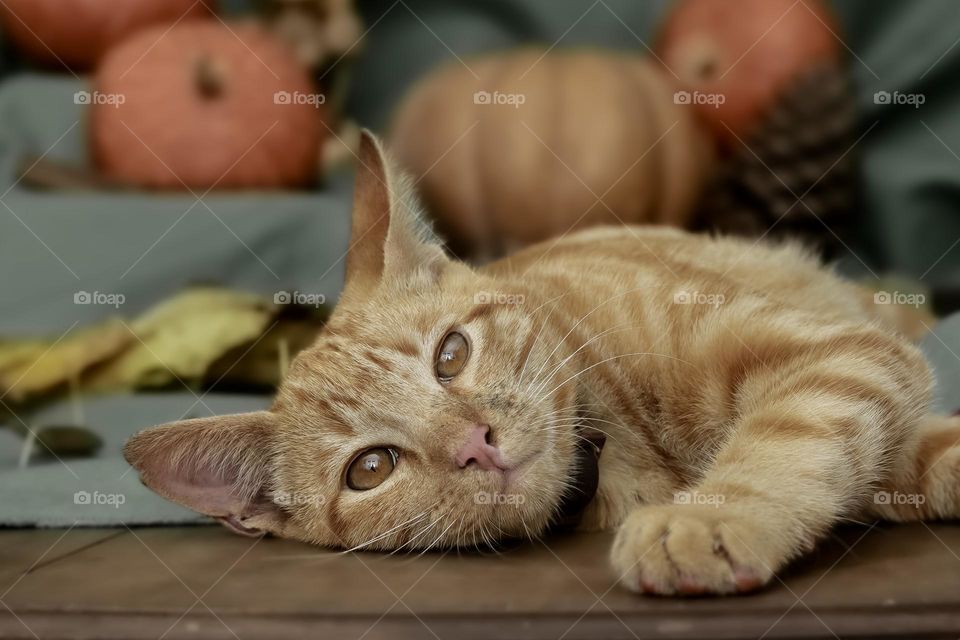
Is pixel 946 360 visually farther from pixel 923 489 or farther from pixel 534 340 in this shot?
pixel 534 340

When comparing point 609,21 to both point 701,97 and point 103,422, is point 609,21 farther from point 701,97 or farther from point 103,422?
point 103,422

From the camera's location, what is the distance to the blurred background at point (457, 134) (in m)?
2.48

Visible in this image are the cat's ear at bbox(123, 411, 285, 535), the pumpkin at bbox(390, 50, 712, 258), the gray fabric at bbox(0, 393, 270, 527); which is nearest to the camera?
the cat's ear at bbox(123, 411, 285, 535)

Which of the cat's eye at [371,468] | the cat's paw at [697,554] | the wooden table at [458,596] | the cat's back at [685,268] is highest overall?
the cat's back at [685,268]

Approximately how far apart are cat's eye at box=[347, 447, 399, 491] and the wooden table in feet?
0.32

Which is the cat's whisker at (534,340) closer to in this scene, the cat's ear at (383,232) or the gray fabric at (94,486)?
the cat's ear at (383,232)

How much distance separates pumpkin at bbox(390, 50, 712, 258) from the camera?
2814 millimetres

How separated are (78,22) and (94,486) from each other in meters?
1.90

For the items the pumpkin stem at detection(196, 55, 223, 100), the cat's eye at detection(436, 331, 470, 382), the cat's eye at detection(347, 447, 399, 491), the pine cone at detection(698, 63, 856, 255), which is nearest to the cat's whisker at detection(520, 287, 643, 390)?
the cat's eye at detection(436, 331, 470, 382)

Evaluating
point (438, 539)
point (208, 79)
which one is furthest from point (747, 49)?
point (438, 539)

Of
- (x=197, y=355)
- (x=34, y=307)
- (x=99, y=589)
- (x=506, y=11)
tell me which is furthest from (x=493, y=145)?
(x=99, y=589)

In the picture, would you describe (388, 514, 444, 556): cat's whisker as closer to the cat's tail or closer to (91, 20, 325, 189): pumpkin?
the cat's tail

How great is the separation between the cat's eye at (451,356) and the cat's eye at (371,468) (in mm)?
131

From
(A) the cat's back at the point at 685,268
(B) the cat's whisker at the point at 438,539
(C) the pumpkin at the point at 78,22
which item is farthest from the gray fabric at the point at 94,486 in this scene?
(C) the pumpkin at the point at 78,22
